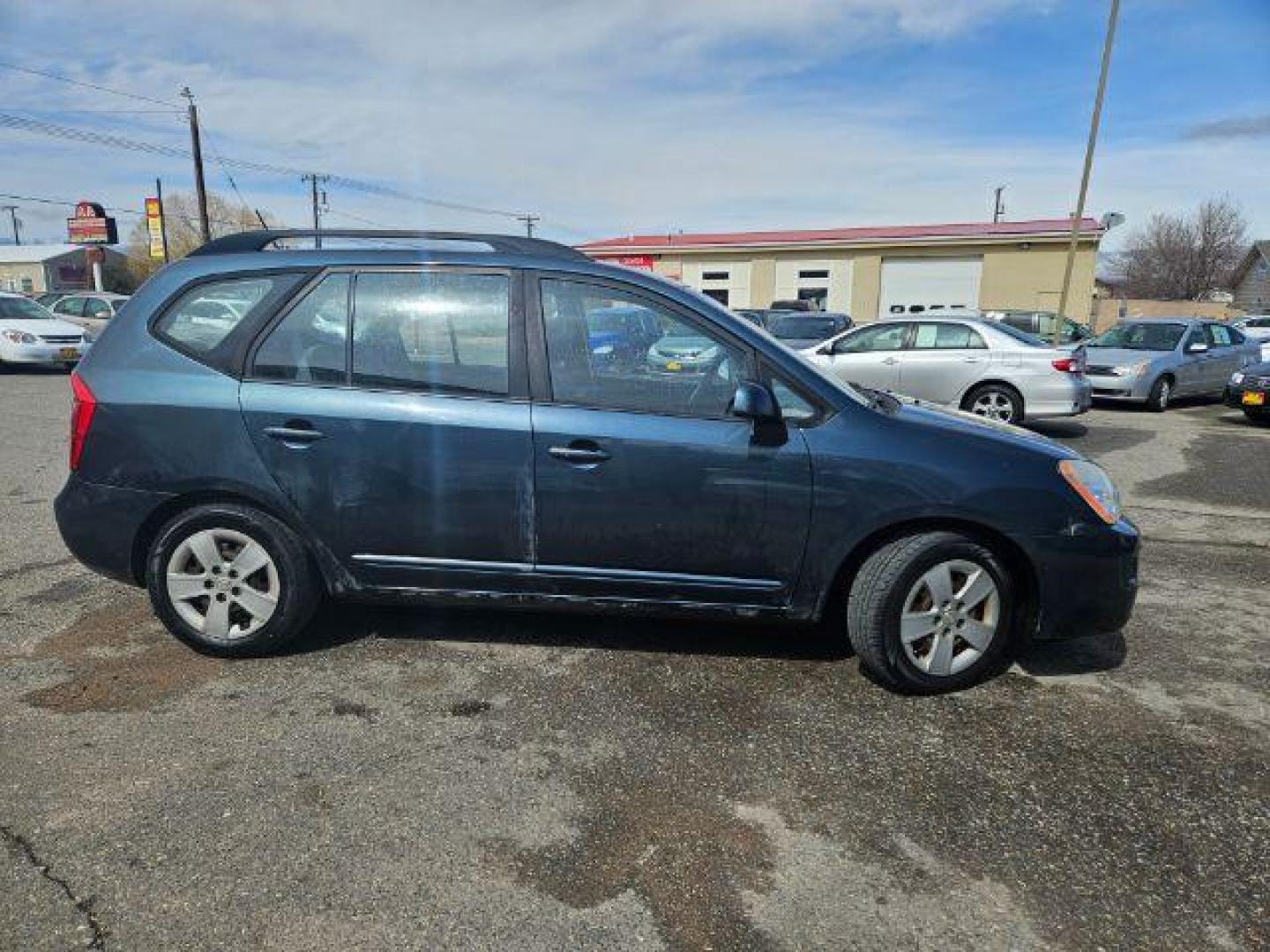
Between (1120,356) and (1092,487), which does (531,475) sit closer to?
(1092,487)

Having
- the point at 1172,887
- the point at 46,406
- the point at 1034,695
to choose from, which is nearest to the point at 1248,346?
A: the point at 1034,695

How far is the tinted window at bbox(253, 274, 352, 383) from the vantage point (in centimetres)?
342

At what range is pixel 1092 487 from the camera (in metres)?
3.34

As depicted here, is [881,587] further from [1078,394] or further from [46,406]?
[46,406]

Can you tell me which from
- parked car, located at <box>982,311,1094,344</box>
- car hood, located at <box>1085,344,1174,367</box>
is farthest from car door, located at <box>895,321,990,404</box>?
parked car, located at <box>982,311,1094,344</box>

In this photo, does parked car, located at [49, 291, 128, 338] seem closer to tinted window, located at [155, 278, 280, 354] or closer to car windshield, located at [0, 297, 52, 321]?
car windshield, located at [0, 297, 52, 321]

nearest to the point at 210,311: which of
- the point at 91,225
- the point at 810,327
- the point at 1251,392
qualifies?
the point at 1251,392

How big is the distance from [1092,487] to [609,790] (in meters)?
2.27

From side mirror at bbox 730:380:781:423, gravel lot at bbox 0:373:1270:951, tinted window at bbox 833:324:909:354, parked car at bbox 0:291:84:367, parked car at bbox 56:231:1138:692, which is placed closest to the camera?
gravel lot at bbox 0:373:1270:951

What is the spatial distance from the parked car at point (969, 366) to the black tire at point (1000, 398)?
0.4 inches

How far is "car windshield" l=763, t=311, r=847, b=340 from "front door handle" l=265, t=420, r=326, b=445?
14029 millimetres

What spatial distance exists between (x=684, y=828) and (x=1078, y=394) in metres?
9.18

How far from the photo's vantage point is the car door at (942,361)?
33.2 feet

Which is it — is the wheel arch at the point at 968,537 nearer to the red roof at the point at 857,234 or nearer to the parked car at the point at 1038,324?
the parked car at the point at 1038,324
